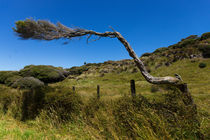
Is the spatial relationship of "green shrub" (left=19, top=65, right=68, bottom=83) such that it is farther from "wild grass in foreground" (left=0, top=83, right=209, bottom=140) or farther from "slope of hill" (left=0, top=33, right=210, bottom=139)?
"wild grass in foreground" (left=0, top=83, right=209, bottom=140)

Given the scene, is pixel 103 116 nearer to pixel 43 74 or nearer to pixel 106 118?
pixel 106 118

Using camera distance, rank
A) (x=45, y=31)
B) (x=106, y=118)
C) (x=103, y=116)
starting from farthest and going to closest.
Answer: (x=45, y=31) < (x=103, y=116) < (x=106, y=118)

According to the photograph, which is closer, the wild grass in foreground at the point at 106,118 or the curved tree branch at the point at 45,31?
the wild grass in foreground at the point at 106,118

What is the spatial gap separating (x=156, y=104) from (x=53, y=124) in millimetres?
3743

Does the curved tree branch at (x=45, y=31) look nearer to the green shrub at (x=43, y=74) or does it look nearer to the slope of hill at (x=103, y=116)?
the slope of hill at (x=103, y=116)

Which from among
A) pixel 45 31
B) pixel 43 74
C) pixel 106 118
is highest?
pixel 45 31

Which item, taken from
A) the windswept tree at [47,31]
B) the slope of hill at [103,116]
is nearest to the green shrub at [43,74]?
the slope of hill at [103,116]

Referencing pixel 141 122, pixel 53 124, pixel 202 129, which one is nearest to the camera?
pixel 202 129

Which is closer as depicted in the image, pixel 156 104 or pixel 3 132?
pixel 156 104

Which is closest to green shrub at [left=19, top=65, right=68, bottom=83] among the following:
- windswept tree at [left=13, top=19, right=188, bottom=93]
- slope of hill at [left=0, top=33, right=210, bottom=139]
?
slope of hill at [left=0, top=33, right=210, bottom=139]

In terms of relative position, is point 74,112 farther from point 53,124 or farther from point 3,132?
point 3,132

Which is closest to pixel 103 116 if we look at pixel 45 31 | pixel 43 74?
pixel 45 31

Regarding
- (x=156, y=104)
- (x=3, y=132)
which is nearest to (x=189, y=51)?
(x=156, y=104)

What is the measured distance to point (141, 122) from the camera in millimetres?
3086
